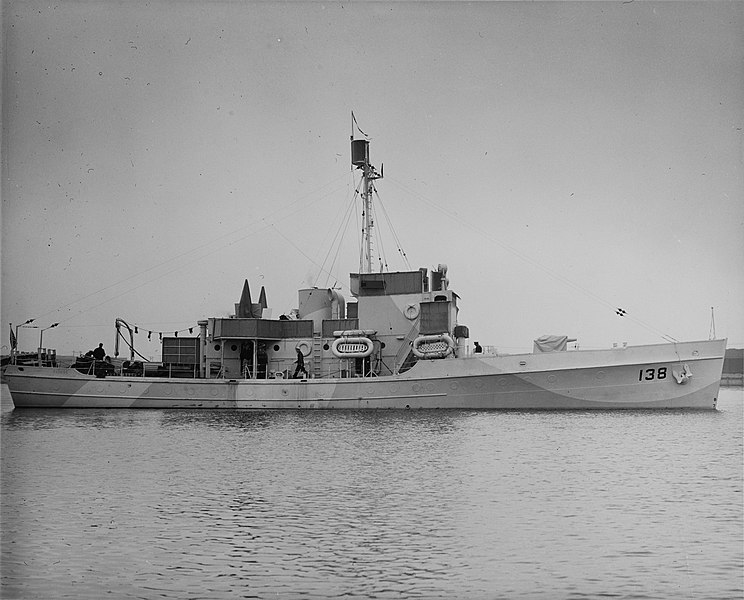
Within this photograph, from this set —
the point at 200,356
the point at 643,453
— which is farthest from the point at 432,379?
the point at 643,453

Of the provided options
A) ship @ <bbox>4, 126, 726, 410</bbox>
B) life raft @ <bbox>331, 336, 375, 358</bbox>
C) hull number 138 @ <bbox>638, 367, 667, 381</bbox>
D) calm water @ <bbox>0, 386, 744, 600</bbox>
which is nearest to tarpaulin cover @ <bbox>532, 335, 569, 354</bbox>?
ship @ <bbox>4, 126, 726, 410</bbox>

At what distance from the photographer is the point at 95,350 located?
135 feet

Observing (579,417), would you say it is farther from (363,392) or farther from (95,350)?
(95,350)

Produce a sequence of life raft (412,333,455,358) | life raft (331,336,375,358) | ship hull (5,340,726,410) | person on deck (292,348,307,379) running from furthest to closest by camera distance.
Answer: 1. person on deck (292,348,307,379)
2. life raft (331,336,375,358)
3. life raft (412,333,455,358)
4. ship hull (5,340,726,410)

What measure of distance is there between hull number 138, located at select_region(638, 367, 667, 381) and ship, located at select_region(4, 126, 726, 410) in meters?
0.06

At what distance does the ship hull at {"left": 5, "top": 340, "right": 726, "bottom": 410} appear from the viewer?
113 feet

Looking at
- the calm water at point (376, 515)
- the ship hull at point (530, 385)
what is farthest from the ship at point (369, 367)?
the calm water at point (376, 515)

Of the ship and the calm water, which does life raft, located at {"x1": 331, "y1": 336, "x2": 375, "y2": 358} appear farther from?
the calm water

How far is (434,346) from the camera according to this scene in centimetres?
3606

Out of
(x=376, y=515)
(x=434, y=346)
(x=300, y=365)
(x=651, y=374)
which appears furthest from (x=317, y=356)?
(x=376, y=515)

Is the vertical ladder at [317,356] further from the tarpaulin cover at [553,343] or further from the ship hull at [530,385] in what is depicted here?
the tarpaulin cover at [553,343]

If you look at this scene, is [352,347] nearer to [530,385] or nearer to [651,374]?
[530,385]

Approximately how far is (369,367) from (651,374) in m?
11.8

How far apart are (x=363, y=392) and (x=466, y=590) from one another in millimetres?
26156
